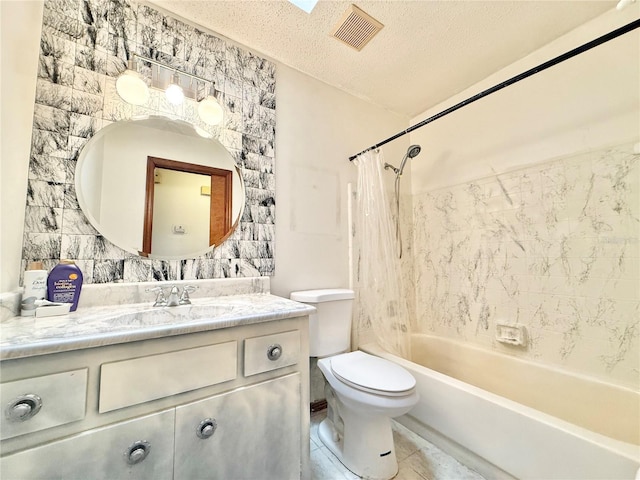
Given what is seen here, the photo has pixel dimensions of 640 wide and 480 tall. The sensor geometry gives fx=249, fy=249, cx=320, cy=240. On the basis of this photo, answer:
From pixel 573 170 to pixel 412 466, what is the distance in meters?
1.92

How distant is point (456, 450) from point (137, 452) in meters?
1.49

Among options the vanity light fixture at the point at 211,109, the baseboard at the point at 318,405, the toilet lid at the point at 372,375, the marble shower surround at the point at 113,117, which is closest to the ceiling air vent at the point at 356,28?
the marble shower surround at the point at 113,117

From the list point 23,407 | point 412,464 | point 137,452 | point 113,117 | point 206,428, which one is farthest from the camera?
point 412,464

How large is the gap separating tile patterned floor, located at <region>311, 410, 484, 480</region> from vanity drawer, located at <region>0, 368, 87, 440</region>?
111 centimetres

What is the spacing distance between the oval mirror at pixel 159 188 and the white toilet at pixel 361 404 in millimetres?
725

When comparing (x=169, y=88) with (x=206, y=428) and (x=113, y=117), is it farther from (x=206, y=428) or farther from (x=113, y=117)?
(x=206, y=428)

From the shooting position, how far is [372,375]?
123 centimetres

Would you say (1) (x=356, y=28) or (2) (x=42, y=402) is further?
(1) (x=356, y=28)

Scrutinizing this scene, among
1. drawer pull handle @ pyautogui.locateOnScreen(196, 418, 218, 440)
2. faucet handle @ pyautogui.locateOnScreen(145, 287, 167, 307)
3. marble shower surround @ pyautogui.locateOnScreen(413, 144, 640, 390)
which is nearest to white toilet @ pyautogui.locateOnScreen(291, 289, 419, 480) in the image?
drawer pull handle @ pyautogui.locateOnScreen(196, 418, 218, 440)

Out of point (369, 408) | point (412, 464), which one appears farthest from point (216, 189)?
point (412, 464)

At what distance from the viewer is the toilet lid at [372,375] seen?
113 centimetres

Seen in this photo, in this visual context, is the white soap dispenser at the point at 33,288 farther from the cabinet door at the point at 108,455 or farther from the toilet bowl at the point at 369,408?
the toilet bowl at the point at 369,408

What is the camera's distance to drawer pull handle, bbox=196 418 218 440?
0.84m

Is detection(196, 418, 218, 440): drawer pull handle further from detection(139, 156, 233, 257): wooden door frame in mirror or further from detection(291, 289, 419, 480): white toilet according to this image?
detection(139, 156, 233, 257): wooden door frame in mirror
